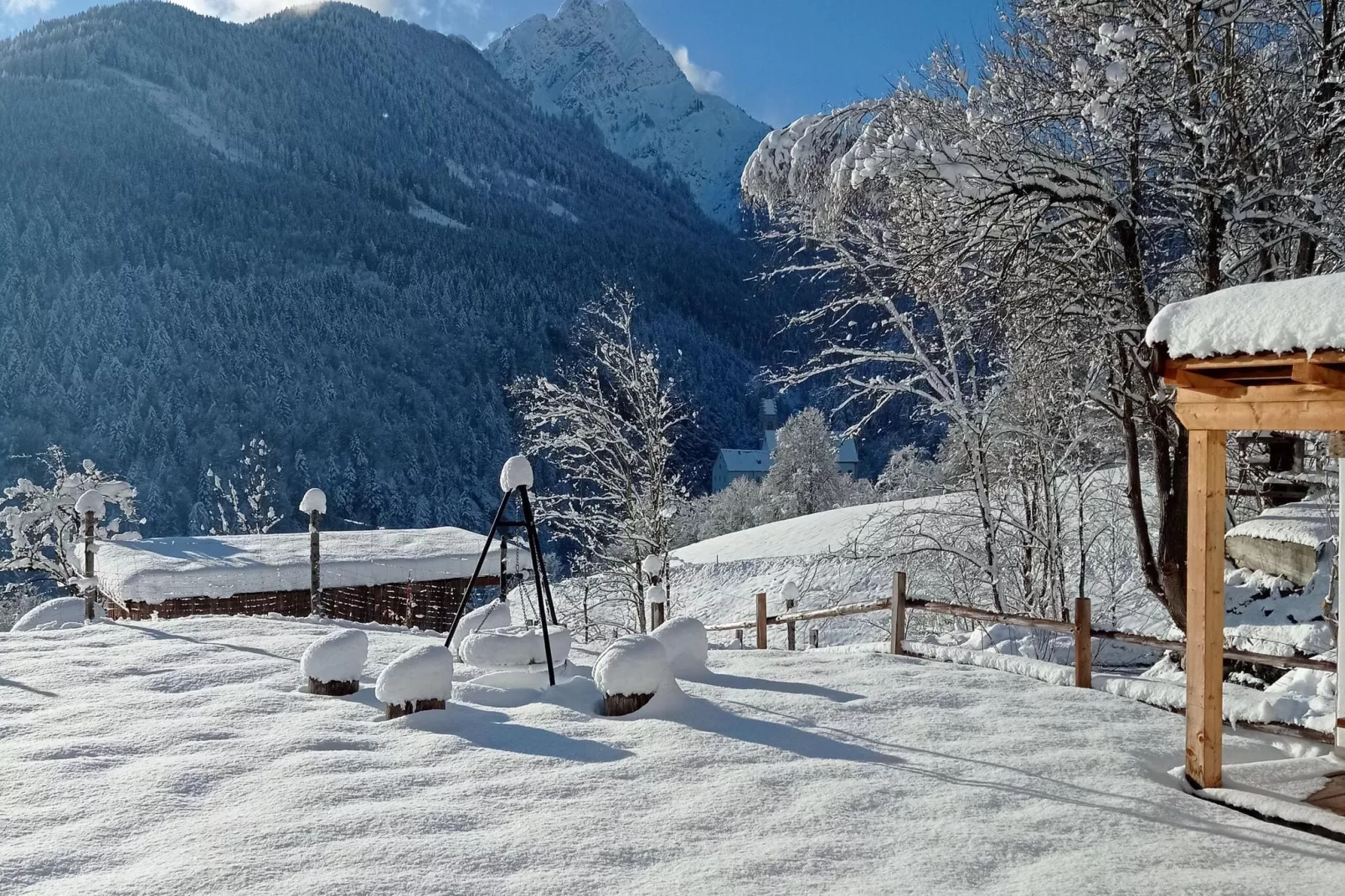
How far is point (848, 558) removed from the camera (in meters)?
14.5

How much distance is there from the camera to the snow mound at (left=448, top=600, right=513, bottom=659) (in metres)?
9.55

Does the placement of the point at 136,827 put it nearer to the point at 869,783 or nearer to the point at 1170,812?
the point at 869,783

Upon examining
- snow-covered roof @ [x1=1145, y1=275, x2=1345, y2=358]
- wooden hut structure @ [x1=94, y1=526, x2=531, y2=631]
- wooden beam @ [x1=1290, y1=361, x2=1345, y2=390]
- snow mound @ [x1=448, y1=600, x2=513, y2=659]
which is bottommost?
wooden hut structure @ [x1=94, y1=526, x2=531, y2=631]

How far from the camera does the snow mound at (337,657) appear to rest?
753 centimetres

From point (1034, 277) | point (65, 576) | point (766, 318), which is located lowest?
point (65, 576)

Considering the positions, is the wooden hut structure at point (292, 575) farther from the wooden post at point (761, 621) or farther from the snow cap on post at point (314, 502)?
the wooden post at point (761, 621)

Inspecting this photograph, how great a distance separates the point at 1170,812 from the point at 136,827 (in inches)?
213

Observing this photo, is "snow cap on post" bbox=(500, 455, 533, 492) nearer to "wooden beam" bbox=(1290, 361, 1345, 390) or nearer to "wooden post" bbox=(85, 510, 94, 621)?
"wooden beam" bbox=(1290, 361, 1345, 390)

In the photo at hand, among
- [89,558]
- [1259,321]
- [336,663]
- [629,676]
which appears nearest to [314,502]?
[89,558]

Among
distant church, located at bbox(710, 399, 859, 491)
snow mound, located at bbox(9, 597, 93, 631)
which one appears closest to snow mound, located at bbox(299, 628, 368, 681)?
snow mound, located at bbox(9, 597, 93, 631)

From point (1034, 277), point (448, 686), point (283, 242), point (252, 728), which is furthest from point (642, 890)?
point (283, 242)

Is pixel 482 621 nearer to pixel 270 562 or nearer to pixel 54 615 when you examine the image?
pixel 54 615

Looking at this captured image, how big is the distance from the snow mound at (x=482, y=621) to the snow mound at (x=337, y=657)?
179 centimetres

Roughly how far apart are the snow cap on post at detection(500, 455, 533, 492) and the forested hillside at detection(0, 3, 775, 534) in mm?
28241
